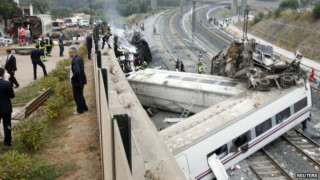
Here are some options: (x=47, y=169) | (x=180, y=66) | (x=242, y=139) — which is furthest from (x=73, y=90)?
(x=180, y=66)

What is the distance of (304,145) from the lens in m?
15.0

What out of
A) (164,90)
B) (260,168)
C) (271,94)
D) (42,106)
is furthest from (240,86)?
(42,106)

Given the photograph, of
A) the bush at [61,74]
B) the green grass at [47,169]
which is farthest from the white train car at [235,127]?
the bush at [61,74]

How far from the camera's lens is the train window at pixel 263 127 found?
1365cm

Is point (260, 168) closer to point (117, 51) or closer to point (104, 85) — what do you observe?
point (104, 85)

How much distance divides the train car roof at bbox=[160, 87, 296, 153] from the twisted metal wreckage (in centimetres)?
59

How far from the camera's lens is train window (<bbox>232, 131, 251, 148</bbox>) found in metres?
12.9

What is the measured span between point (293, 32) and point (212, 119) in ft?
114

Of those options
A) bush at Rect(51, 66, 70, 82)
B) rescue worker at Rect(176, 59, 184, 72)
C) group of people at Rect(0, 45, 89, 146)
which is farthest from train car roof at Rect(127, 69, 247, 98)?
group of people at Rect(0, 45, 89, 146)

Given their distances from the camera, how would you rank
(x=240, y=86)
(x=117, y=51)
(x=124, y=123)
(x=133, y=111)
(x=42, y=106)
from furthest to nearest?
(x=117, y=51) → (x=240, y=86) → (x=42, y=106) → (x=133, y=111) → (x=124, y=123)

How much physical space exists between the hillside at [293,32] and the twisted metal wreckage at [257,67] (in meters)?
17.1

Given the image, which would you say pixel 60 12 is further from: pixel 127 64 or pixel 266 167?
pixel 266 167

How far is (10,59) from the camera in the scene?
1447 centimetres

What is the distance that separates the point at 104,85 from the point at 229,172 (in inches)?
328
